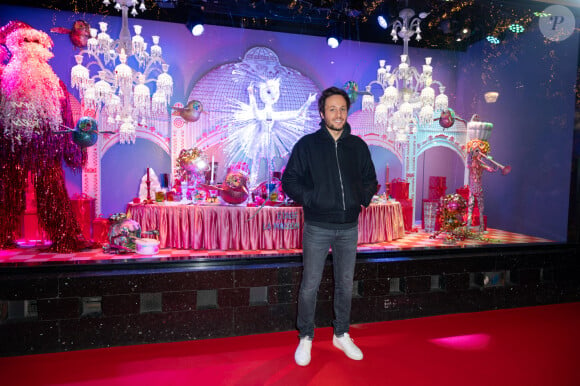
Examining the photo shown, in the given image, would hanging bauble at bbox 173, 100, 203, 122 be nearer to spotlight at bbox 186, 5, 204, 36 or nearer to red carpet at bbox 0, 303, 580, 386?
spotlight at bbox 186, 5, 204, 36

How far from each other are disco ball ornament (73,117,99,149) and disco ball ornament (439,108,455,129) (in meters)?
4.23

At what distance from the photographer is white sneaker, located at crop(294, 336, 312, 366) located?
7.67 feet

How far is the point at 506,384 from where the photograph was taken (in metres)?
2.16

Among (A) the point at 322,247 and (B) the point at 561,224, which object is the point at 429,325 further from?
(B) the point at 561,224

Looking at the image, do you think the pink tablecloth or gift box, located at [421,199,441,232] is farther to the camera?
gift box, located at [421,199,441,232]

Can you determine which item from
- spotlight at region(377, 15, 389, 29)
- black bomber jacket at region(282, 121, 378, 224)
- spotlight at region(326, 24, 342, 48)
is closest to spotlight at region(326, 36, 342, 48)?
spotlight at region(326, 24, 342, 48)

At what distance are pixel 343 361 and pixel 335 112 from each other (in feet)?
5.52

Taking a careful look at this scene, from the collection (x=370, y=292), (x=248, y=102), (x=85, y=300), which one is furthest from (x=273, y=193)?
(x=85, y=300)

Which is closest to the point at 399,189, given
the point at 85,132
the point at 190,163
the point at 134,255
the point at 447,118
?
the point at 447,118

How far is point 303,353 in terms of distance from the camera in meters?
2.36

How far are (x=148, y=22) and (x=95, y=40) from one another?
63cm

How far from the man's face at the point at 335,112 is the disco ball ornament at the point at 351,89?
1.81 m

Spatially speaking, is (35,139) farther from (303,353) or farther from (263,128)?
(303,353)

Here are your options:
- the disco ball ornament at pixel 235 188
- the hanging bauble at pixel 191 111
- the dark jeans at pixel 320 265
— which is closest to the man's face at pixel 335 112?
the dark jeans at pixel 320 265
